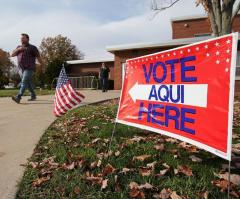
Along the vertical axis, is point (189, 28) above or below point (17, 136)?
above

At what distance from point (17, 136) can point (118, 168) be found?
2.50m

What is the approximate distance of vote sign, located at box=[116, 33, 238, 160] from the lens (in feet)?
9.41

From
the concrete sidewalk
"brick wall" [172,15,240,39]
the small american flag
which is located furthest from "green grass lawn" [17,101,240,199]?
"brick wall" [172,15,240,39]

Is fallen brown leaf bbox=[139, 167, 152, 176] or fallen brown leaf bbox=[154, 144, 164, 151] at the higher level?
fallen brown leaf bbox=[154, 144, 164, 151]

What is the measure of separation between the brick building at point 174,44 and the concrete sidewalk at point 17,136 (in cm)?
1352

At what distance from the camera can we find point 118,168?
362 centimetres

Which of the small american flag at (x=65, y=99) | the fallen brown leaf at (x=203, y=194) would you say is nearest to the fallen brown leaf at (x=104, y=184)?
the fallen brown leaf at (x=203, y=194)

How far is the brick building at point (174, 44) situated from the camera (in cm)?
2057

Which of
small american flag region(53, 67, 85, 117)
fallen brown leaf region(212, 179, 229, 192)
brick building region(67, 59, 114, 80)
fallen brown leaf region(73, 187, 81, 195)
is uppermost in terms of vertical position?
brick building region(67, 59, 114, 80)

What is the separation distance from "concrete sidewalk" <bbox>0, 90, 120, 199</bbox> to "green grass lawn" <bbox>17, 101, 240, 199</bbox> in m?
Result: 0.13

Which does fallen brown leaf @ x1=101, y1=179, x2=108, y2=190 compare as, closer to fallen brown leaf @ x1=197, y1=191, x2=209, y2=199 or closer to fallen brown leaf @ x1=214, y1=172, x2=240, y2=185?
fallen brown leaf @ x1=197, y1=191, x2=209, y2=199

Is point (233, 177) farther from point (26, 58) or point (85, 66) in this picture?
point (85, 66)

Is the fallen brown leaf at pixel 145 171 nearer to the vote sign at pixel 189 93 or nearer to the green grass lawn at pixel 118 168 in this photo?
the green grass lawn at pixel 118 168

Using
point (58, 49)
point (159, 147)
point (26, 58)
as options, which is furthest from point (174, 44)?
point (58, 49)
